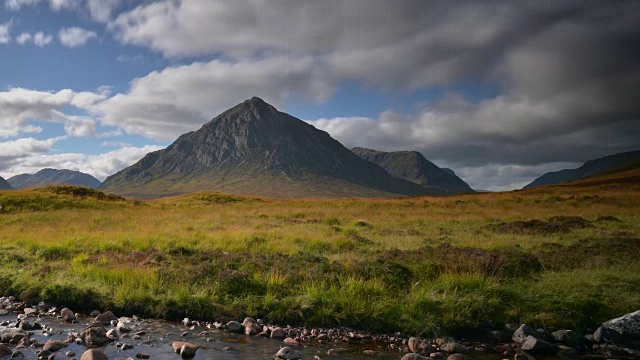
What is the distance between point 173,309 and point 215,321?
5.16 feet

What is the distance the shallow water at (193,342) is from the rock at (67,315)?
0.73 feet

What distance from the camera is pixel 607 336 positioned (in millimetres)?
11250

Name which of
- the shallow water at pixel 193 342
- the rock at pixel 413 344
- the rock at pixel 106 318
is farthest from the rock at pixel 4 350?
the rock at pixel 413 344

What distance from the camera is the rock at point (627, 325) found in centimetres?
1129

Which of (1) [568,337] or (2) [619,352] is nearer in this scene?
(2) [619,352]

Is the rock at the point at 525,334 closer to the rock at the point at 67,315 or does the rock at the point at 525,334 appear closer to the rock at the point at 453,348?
the rock at the point at 453,348

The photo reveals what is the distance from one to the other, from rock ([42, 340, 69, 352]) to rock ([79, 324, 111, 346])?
0.45 m

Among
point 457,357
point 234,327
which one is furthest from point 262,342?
point 457,357

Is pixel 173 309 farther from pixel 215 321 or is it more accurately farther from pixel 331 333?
pixel 331 333

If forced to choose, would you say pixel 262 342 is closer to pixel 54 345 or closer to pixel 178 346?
pixel 178 346

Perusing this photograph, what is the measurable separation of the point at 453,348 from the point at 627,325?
5.20 m

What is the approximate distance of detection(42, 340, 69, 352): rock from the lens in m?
9.91

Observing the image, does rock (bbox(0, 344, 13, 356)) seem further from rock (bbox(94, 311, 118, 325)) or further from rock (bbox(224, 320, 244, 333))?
rock (bbox(224, 320, 244, 333))

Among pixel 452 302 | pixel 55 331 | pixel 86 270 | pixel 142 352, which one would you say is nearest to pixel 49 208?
pixel 86 270
